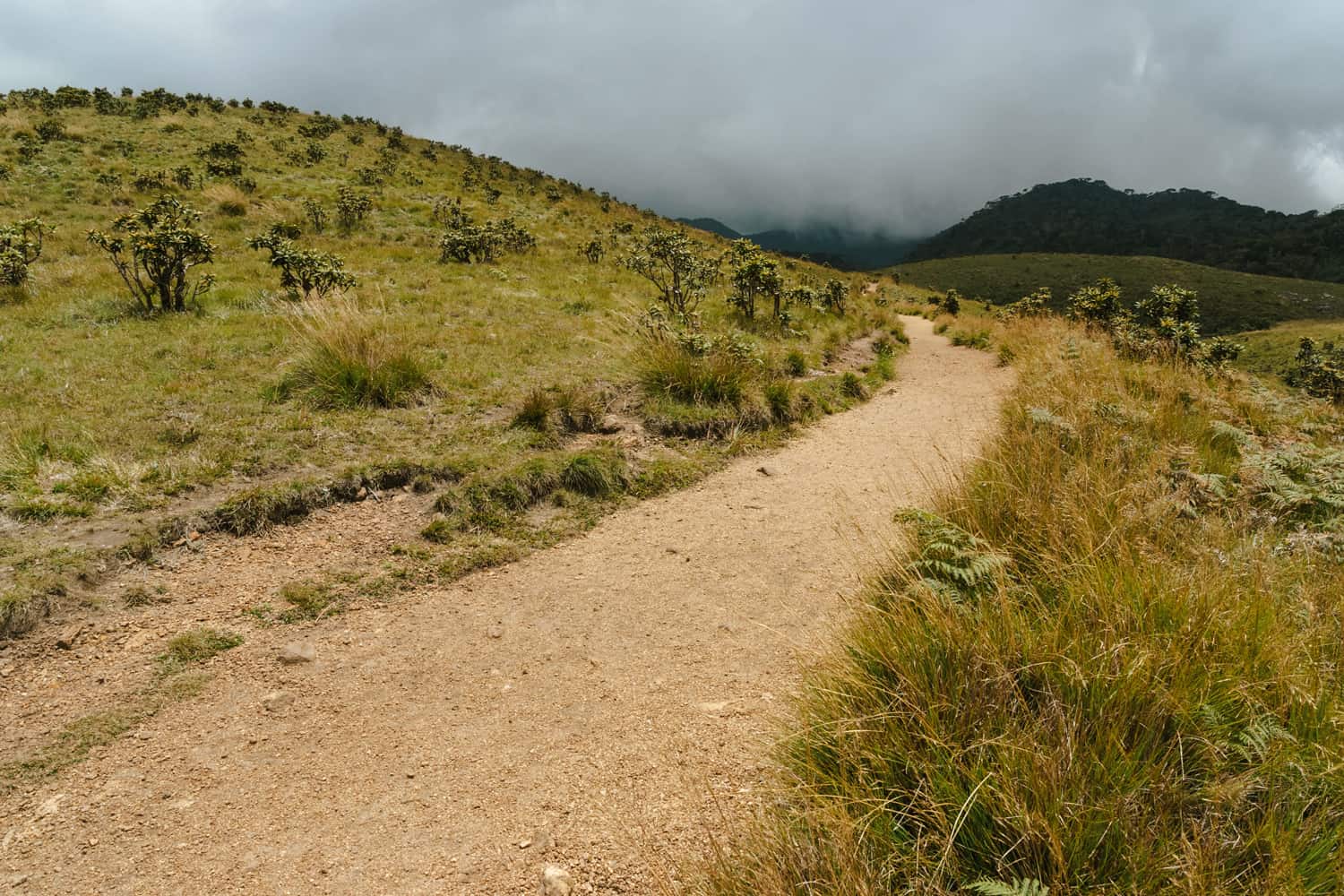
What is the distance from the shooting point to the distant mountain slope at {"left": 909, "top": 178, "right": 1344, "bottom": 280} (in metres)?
113

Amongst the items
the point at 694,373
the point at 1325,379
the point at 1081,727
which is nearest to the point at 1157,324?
the point at 1325,379

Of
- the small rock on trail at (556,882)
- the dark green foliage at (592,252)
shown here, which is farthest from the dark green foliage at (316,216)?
the small rock on trail at (556,882)

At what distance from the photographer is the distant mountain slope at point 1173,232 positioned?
371ft

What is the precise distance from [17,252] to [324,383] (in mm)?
9420

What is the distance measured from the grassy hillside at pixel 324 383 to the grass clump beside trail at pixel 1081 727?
11.7ft

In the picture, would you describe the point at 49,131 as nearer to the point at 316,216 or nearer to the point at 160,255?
the point at 316,216

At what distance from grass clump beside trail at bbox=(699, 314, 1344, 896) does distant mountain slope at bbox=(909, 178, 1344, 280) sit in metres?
153

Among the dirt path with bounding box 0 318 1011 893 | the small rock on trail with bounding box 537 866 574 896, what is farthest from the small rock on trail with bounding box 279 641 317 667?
the small rock on trail with bounding box 537 866 574 896

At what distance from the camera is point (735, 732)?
3127 millimetres

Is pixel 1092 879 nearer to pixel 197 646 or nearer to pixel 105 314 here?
pixel 197 646

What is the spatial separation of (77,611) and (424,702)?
8.20 feet

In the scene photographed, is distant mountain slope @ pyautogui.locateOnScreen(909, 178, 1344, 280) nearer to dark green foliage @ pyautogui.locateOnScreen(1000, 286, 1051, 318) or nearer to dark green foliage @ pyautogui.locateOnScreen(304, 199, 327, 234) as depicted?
dark green foliage @ pyautogui.locateOnScreen(1000, 286, 1051, 318)

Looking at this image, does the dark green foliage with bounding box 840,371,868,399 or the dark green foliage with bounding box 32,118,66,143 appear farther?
the dark green foliage with bounding box 32,118,66,143

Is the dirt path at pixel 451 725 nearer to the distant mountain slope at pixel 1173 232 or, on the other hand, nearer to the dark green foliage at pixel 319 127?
the dark green foliage at pixel 319 127
